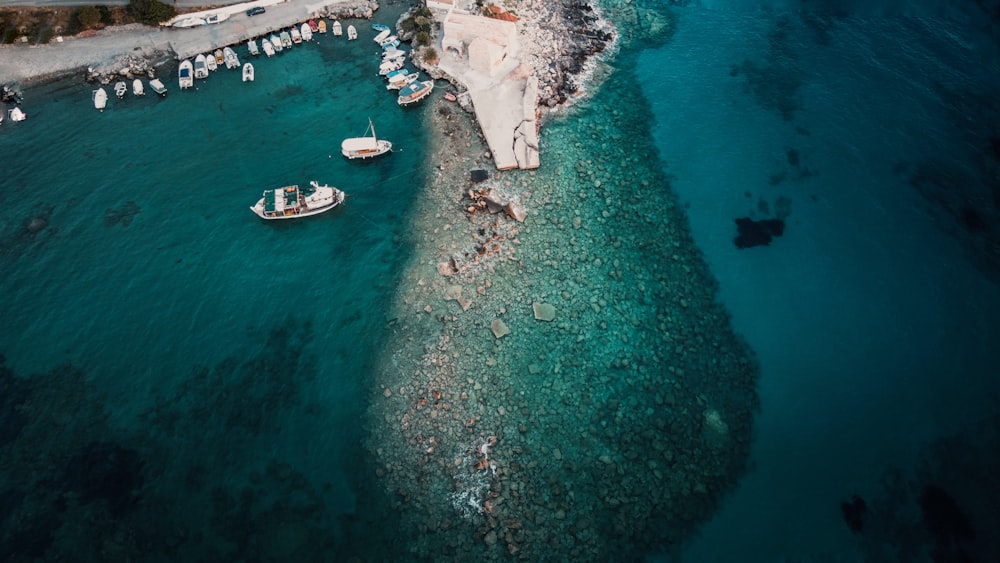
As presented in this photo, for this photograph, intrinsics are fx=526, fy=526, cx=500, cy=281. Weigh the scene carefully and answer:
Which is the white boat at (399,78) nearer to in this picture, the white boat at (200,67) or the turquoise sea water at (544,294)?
the turquoise sea water at (544,294)

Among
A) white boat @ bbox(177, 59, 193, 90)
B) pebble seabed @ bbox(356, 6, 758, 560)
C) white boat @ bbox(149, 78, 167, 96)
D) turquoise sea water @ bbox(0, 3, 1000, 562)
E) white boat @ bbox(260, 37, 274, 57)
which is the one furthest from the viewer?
white boat @ bbox(260, 37, 274, 57)

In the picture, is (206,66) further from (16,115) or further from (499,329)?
(499,329)

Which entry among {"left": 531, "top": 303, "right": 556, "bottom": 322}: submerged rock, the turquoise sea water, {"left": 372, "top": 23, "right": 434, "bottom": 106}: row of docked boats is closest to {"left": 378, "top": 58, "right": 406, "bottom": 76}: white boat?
{"left": 372, "top": 23, "right": 434, "bottom": 106}: row of docked boats

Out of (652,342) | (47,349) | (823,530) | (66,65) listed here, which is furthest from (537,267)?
(66,65)

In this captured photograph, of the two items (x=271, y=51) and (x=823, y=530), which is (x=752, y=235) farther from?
(x=271, y=51)

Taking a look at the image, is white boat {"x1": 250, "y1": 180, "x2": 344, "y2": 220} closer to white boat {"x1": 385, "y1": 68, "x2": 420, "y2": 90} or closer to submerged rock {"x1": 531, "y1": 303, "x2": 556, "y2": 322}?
white boat {"x1": 385, "y1": 68, "x2": 420, "y2": 90}

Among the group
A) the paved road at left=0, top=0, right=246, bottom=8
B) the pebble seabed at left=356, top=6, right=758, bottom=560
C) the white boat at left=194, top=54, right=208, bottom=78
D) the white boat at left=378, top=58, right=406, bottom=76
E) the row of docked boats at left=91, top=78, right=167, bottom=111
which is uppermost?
the paved road at left=0, top=0, right=246, bottom=8

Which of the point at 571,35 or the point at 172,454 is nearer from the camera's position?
the point at 172,454
